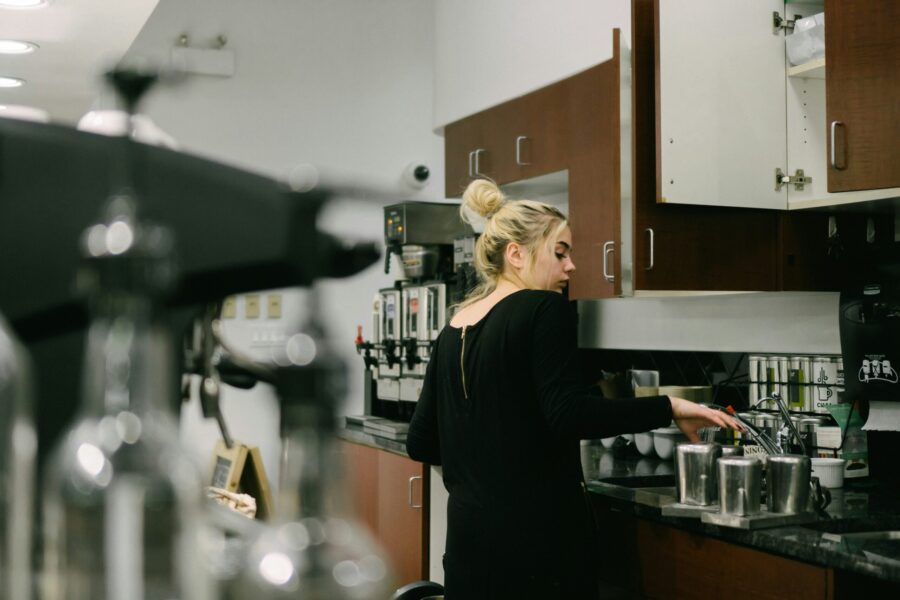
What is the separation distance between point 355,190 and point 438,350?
2003 mm

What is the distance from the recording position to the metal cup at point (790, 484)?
237 cm

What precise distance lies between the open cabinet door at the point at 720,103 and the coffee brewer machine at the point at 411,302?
5.14 feet

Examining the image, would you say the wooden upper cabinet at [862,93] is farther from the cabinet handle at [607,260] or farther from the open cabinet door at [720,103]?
the cabinet handle at [607,260]

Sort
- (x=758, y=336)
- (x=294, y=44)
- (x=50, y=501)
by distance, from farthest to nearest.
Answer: (x=294, y=44) < (x=758, y=336) < (x=50, y=501)

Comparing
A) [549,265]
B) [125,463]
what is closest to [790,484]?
[549,265]

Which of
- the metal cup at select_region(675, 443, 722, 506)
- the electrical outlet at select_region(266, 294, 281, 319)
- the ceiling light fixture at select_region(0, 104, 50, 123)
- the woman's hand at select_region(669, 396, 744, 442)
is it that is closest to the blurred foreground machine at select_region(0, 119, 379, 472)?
the ceiling light fixture at select_region(0, 104, 50, 123)

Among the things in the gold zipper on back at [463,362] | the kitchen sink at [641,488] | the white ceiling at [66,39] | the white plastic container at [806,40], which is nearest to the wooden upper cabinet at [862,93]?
the white plastic container at [806,40]

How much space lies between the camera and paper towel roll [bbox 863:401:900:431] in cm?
295

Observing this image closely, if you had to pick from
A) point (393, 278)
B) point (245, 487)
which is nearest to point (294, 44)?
point (393, 278)

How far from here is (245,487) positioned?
4.63m

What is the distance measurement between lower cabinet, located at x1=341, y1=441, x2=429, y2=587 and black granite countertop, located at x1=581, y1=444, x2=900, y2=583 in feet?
3.41

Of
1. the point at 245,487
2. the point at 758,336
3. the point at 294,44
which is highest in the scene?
the point at 294,44

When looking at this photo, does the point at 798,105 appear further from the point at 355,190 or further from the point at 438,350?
the point at 355,190

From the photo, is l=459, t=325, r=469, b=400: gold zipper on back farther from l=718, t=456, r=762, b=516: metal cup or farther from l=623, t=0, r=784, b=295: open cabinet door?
l=623, t=0, r=784, b=295: open cabinet door
